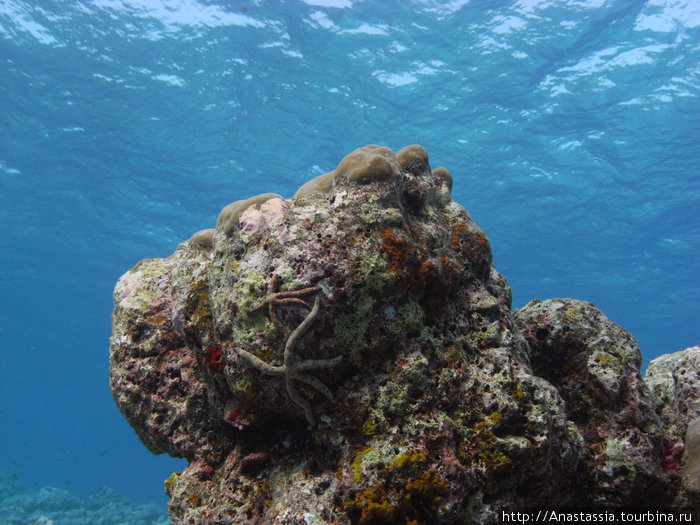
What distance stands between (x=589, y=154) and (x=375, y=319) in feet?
74.8

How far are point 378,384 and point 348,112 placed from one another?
1859 centimetres

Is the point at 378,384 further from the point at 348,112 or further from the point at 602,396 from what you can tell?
the point at 348,112

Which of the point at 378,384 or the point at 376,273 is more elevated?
the point at 376,273

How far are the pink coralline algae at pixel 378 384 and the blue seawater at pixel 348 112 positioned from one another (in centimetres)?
1465

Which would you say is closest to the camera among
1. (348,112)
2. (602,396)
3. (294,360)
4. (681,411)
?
(294,360)

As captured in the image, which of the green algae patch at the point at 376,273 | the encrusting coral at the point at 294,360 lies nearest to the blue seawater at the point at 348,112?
the green algae patch at the point at 376,273

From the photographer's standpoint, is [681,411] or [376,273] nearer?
[376,273]

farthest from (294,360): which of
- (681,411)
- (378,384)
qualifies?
(681,411)

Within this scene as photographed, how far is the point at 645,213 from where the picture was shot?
82.2ft

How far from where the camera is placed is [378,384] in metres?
2.91

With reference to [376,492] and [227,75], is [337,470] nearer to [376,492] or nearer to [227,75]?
[376,492]

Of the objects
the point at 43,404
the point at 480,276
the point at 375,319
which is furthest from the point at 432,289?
the point at 43,404

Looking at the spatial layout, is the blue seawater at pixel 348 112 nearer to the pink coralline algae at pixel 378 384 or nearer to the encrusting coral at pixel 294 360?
the pink coralline algae at pixel 378 384

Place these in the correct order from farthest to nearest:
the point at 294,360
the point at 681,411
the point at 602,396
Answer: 1. the point at 681,411
2. the point at 602,396
3. the point at 294,360
